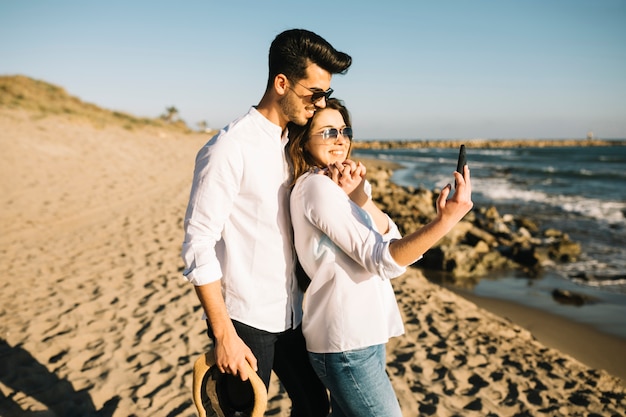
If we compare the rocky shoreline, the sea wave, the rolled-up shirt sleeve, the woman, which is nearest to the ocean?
the sea wave

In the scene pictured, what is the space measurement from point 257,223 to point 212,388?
2.38 ft

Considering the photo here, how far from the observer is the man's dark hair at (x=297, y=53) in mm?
1888

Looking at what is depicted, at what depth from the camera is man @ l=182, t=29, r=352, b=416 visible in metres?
1.72

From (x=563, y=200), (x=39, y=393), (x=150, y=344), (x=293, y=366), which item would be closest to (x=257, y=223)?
(x=293, y=366)

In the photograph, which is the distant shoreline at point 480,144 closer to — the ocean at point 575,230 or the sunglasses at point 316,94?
the ocean at point 575,230

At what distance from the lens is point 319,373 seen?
6.16 feet

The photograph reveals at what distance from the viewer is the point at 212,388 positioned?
1904 mm

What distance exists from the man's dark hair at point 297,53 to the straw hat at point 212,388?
1.22m

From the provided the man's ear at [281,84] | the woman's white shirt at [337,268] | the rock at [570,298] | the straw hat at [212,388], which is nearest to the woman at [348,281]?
the woman's white shirt at [337,268]

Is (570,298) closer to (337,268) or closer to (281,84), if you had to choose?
(337,268)

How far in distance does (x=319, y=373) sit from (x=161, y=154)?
23.8 m

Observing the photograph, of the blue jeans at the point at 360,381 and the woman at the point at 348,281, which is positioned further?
the blue jeans at the point at 360,381

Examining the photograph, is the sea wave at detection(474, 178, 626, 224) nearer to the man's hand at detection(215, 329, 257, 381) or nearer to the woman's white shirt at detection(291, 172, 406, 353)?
the woman's white shirt at detection(291, 172, 406, 353)

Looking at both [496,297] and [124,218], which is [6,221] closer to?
[124,218]
